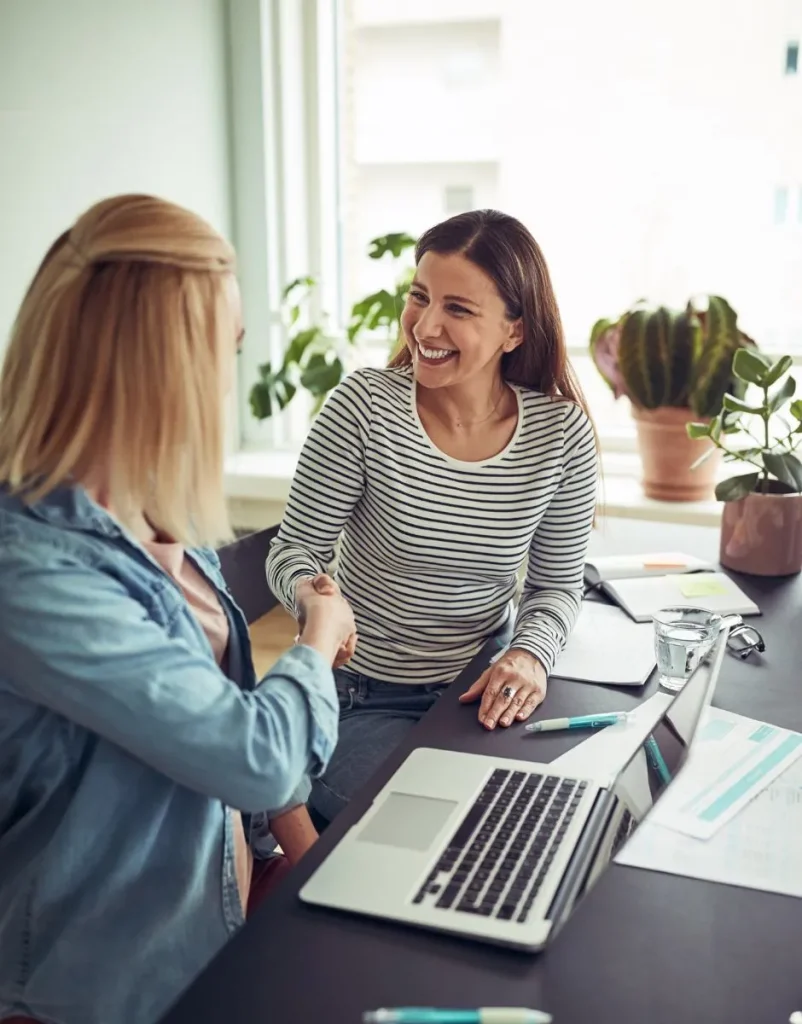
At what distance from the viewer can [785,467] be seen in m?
1.63

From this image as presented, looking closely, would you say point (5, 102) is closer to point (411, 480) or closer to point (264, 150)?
point (264, 150)

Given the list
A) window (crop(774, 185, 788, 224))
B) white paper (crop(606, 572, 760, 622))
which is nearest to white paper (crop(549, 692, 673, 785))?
white paper (crop(606, 572, 760, 622))

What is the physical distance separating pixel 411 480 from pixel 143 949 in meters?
0.77

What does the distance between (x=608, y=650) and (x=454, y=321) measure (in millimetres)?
510

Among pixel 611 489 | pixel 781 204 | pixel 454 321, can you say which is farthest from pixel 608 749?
pixel 781 204

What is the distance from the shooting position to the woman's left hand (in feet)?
3.85

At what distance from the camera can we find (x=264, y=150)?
126 inches

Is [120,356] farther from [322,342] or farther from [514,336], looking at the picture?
[322,342]

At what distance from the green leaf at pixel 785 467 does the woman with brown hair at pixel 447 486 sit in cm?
31

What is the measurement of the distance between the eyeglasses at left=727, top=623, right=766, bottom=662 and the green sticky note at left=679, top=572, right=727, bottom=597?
17 cm

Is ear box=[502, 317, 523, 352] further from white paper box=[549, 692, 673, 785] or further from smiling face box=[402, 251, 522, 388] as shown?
white paper box=[549, 692, 673, 785]

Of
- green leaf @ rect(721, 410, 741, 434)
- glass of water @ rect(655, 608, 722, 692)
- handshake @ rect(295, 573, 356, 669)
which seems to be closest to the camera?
handshake @ rect(295, 573, 356, 669)

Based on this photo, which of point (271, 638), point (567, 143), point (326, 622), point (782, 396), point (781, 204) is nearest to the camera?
point (326, 622)

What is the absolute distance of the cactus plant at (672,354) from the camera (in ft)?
8.23
